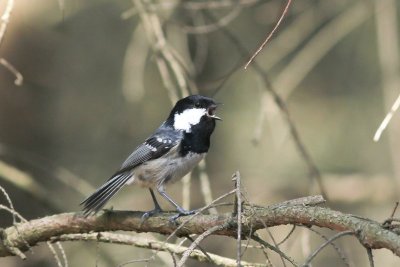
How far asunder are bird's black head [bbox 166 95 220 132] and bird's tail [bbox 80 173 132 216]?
1.39 ft

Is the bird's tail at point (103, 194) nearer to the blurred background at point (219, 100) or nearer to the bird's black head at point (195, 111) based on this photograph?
the bird's black head at point (195, 111)

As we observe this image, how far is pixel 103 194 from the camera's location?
126 inches

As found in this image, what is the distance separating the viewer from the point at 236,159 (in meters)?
6.85

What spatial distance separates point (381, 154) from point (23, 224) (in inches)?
176

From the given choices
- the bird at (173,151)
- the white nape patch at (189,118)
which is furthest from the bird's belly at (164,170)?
the white nape patch at (189,118)

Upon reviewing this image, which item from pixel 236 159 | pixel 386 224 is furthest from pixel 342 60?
pixel 386 224

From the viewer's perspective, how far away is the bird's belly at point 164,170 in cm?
351

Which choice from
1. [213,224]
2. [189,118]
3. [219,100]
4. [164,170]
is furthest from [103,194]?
[219,100]

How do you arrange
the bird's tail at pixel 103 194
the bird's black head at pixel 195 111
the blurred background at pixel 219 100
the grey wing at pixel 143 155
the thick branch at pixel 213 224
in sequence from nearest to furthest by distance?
the thick branch at pixel 213 224 < the bird's tail at pixel 103 194 < the grey wing at pixel 143 155 < the bird's black head at pixel 195 111 < the blurred background at pixel 219 100

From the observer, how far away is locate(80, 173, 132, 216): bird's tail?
2916mm

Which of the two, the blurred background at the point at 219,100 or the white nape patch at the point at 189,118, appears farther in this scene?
the blurred background at the point at 219,100

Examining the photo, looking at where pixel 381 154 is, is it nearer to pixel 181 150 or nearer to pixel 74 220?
pixel 181 150

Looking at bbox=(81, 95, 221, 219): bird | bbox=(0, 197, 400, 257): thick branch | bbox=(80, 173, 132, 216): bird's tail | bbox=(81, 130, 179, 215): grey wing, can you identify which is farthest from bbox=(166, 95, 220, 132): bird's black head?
bbox=(0, 197, 400, 257): thick branch

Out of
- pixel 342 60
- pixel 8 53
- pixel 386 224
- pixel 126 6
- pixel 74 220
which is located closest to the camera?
pixel 386 224
